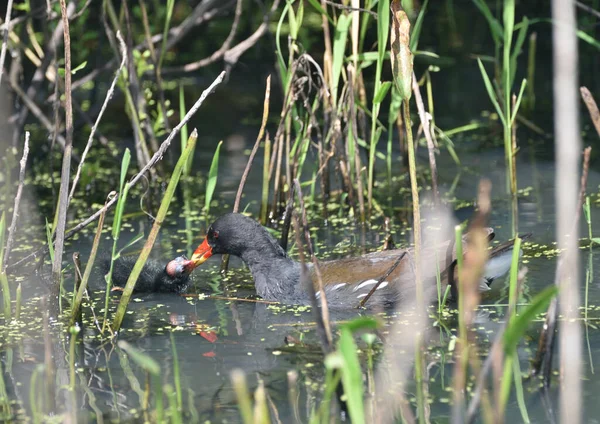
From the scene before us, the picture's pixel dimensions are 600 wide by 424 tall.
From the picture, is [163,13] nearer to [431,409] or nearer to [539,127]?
[539,127]

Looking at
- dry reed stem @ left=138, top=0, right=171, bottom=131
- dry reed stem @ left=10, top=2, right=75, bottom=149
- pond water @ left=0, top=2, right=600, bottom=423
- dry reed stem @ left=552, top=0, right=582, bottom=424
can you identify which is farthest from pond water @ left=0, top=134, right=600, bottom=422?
dry reed stem @ left=10, top=2, right=75, bottom=149

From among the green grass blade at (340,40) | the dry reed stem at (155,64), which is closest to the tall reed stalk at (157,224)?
the green grass blade at (340,40)

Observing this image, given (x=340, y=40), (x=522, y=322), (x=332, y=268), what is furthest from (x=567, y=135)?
(x=340, y=40)

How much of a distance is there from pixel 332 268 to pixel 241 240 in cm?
58

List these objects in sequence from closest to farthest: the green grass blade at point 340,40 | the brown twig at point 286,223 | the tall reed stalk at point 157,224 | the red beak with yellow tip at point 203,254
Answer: the tall reed stalk at point 157,224 < the brown twig at point 286,223 < the red beak with yellow tip at point 203,254 < the green grass blade at point 340,40

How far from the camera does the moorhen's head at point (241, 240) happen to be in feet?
18.4

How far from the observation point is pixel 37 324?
489cm

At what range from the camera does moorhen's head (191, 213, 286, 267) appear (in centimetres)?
561

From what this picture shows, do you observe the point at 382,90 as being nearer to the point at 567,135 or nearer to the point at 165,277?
the point at 165,277

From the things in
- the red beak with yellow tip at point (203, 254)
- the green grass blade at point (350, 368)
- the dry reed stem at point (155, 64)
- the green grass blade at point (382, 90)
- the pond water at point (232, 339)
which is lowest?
the pond water at point (232, 339)

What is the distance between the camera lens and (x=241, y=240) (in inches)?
222

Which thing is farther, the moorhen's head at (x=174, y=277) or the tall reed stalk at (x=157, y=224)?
A: the moorhen's head at (x=174, y=277)

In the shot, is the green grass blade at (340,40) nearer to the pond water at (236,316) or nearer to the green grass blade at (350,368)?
the pond water at (236,316)

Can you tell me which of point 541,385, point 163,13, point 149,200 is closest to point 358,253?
point 149,200
